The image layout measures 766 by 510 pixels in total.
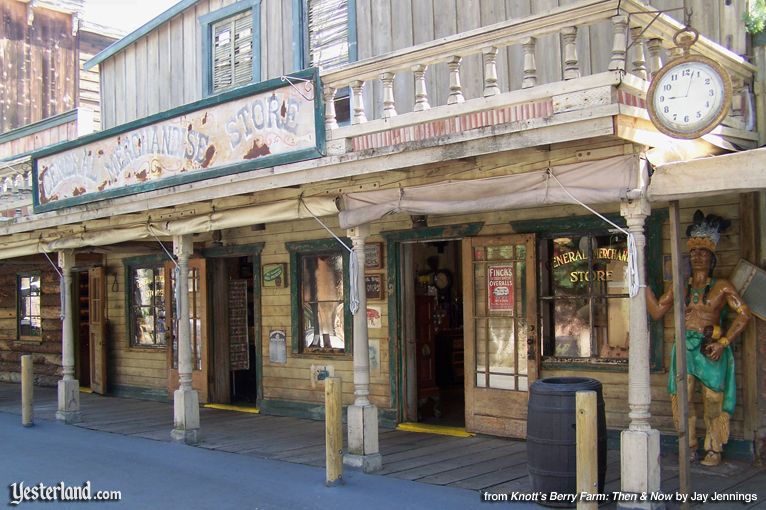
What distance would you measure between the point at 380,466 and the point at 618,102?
4.16m

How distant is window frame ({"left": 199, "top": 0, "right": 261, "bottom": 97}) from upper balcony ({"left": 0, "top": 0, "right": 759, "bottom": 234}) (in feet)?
8.08

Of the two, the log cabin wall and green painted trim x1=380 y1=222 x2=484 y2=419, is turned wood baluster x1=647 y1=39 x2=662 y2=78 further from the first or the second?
green painted trim x1=380 y1=222 x2=484 y2=419

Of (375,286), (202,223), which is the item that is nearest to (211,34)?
(202,223)

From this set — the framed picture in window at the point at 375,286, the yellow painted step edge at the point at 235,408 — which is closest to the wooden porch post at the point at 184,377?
the yellow painted step edge at the point at 235,408

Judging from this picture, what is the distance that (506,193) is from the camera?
6777mm

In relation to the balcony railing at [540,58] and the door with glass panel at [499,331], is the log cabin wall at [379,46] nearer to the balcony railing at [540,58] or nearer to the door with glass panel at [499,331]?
the balcony railing at [540,58]

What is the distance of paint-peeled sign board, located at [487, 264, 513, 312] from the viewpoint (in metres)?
8.98

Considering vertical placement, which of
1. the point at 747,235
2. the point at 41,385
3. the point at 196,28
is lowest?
the point at 41,385

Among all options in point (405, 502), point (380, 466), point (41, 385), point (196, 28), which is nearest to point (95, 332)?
point (41, 385)

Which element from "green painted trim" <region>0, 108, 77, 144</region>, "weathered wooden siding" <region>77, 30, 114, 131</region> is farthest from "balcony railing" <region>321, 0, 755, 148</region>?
"weathered wooden siding" <region>77, 30, 114, 131</region>

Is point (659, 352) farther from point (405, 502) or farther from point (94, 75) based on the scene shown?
point (94, 75)

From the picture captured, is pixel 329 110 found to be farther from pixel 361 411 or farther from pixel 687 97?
pixel 687 97

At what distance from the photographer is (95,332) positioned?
1472 cm

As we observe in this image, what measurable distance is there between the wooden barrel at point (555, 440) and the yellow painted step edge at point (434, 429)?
2.87m
